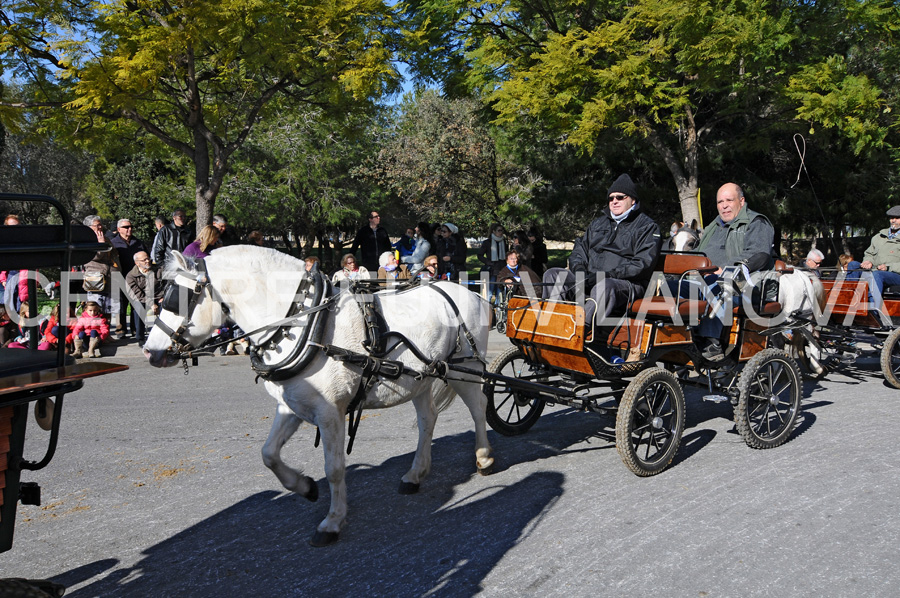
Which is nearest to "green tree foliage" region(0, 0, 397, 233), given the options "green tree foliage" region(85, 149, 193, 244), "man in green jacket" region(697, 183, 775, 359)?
"man in green jacket" region(697, 183, 775, 359)

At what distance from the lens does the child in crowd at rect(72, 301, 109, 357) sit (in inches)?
395

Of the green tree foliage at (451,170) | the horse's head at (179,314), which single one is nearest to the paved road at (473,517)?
the horse's head at (179,314)

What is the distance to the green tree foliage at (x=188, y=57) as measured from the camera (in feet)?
35.7

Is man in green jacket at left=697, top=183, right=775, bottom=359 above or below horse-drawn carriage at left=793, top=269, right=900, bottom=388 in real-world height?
above

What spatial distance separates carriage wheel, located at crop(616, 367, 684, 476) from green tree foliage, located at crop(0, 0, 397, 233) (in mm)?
8857

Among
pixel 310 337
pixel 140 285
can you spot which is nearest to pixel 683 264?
pixel 310 337

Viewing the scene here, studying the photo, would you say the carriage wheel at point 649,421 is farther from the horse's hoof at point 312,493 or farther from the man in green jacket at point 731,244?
the horse's hoof at point 312,493

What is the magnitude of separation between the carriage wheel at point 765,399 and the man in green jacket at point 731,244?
369 mm

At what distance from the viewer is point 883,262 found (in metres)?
9.23

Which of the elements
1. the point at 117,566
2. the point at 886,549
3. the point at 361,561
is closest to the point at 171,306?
the point at 117,566

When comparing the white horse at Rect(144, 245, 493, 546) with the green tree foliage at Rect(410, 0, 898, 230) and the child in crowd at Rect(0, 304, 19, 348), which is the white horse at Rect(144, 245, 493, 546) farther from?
the green tree foliage at Rect(410, 0, 898, 230)

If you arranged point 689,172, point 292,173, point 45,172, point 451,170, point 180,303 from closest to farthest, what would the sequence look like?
point 180,303
point 689,172
point 292,173
point 451,170
point 45,172

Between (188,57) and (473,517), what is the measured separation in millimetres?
10508

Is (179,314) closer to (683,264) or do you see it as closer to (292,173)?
(683,264)
